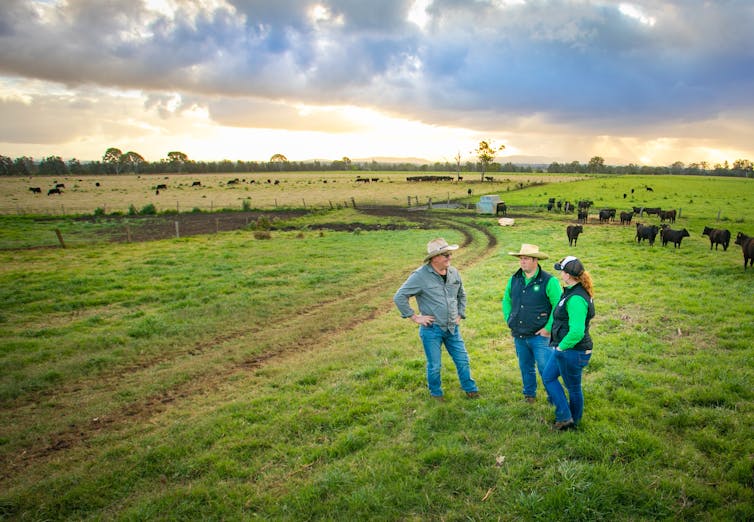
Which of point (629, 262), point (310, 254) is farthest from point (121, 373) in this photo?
point (629, 262)

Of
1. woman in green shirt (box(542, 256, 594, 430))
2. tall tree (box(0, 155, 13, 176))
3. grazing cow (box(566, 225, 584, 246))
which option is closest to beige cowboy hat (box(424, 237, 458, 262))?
woman in green shirt (box(542, 256, 594, 430))

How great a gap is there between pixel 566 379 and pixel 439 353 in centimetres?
180

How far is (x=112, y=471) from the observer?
534 centimetres

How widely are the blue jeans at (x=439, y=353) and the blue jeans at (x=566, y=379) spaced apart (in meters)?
1.28

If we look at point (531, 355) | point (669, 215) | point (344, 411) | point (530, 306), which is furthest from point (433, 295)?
point (669, 215)

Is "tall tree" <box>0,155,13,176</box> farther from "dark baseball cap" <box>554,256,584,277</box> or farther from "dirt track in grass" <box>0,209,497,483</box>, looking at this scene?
"dark baseball cap" <box>554,256,584,277</box>

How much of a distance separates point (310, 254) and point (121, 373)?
1224 cm

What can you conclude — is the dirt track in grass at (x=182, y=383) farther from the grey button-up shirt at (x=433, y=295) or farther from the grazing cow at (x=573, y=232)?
the grazing cow at (x=573, y=232)

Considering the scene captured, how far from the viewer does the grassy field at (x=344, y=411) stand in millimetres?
4535

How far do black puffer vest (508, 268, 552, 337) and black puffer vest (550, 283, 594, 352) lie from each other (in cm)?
32

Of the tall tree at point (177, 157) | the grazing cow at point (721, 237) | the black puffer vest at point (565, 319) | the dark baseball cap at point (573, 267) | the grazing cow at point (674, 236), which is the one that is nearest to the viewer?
the dark baseball cap at point (573, 267)

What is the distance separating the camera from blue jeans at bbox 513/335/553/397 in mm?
5632

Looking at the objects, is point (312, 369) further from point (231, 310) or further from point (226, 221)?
point (226, 221)

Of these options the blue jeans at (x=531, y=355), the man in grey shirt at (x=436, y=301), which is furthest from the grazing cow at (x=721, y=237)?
the man in grey shirt at (x=436, y=301)
